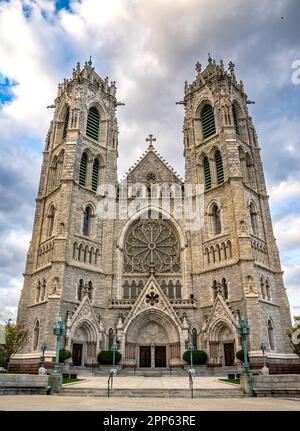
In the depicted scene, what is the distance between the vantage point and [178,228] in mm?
34031

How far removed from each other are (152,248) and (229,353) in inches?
460

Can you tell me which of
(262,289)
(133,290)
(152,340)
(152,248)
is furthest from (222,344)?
(152,248)

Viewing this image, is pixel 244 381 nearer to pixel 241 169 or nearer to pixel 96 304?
pixel 96 304

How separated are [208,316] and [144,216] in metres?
11.9

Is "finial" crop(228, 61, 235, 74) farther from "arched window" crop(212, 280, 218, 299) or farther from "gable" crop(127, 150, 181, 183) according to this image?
"arched window" crop(212, 280, 218, 299)

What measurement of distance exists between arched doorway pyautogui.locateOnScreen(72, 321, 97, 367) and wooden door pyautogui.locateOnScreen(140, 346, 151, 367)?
410 centimetres

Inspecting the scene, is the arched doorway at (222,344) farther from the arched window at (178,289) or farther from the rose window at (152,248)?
the rose window at (152,248)

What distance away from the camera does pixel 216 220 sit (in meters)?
33.4

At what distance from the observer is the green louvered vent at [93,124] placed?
3781 cm

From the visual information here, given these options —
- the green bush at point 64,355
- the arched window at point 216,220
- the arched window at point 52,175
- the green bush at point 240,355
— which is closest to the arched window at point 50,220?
the arched window at point 52,175

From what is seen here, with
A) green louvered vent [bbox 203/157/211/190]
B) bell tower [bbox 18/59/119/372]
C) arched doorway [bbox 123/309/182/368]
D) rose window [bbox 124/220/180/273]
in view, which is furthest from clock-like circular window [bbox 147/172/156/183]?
arched doorway [bbox 123/309/182/368]

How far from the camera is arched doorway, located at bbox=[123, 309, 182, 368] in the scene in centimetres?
2866

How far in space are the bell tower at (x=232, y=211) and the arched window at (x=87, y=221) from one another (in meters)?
10.2

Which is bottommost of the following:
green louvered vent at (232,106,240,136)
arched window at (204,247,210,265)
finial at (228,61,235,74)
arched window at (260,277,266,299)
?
arched window at (260,277,266,299)
